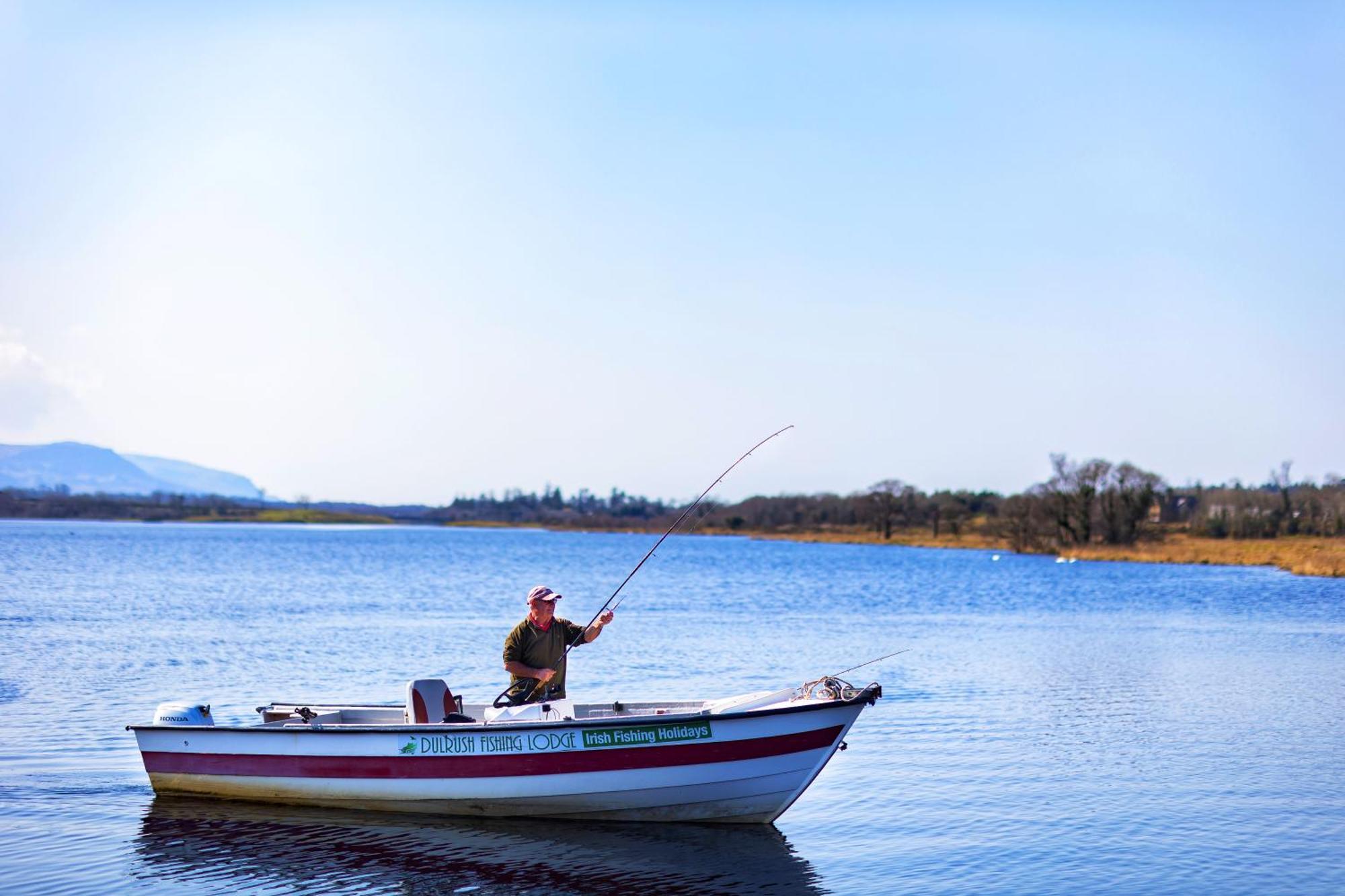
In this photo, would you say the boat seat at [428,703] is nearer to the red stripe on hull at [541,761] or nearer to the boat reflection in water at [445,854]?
the red stripe on hull at [541,761]

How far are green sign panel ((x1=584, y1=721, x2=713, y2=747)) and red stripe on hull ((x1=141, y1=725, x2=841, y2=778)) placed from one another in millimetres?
70

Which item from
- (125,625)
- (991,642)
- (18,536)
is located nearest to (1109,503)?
(991,642)

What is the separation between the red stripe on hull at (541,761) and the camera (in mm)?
11625

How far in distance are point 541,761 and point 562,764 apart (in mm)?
202

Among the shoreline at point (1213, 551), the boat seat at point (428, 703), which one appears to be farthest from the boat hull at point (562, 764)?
the shoreline at point (1213, 551)

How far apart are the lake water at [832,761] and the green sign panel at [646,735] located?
3.10 ft

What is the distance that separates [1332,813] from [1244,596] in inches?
1488

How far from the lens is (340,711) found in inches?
523

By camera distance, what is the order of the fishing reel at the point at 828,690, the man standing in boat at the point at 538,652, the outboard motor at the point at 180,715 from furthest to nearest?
the outboard motor at the point at 180,715 < the man standing in boat at the point at 538,652 < the fishing reel at the point at 828,690

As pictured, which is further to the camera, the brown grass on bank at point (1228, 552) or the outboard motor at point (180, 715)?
the brown grass on bank at point (1228, 552)

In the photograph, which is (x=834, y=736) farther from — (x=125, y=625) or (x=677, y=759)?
(x=125, y=625)

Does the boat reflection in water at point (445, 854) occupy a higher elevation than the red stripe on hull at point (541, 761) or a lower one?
lower

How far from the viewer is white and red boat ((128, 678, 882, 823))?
11578 mm

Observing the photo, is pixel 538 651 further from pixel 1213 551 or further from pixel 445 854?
pixel 1213 551
